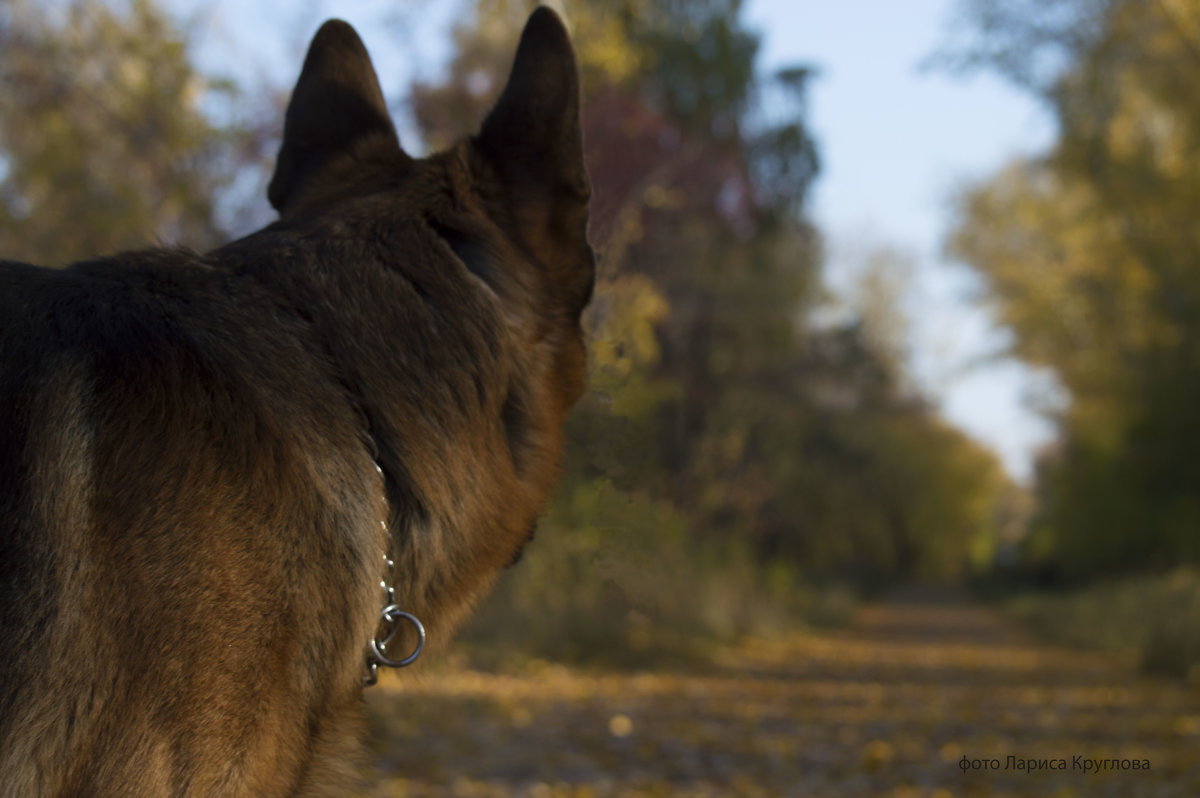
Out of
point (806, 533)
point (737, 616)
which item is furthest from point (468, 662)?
point (806, 533)

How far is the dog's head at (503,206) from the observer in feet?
7.11

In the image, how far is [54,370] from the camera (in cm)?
159

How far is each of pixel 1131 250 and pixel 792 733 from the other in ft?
34.6

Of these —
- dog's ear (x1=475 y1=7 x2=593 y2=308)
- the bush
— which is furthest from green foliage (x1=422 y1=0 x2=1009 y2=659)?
dog's ear (x1=475 y1=7 x2=593 y2=308)

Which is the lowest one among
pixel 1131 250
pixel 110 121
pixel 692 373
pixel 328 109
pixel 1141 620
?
pixel 328 109

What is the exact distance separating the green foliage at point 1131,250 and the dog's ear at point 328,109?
38.3ft

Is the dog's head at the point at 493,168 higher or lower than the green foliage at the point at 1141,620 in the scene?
lower

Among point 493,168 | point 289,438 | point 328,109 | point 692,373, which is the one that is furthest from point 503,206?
point 692,373

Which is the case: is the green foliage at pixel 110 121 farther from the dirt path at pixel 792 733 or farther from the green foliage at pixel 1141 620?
the green foliage at pixel 1141 620

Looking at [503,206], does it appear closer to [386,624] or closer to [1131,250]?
[386,624]

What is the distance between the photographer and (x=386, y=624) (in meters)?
2.01

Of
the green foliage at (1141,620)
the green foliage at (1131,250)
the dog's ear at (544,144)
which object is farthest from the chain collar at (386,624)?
the green foliage at (1131,250)

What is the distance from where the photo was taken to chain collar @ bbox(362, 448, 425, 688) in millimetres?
1908

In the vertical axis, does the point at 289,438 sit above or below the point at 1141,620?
below
